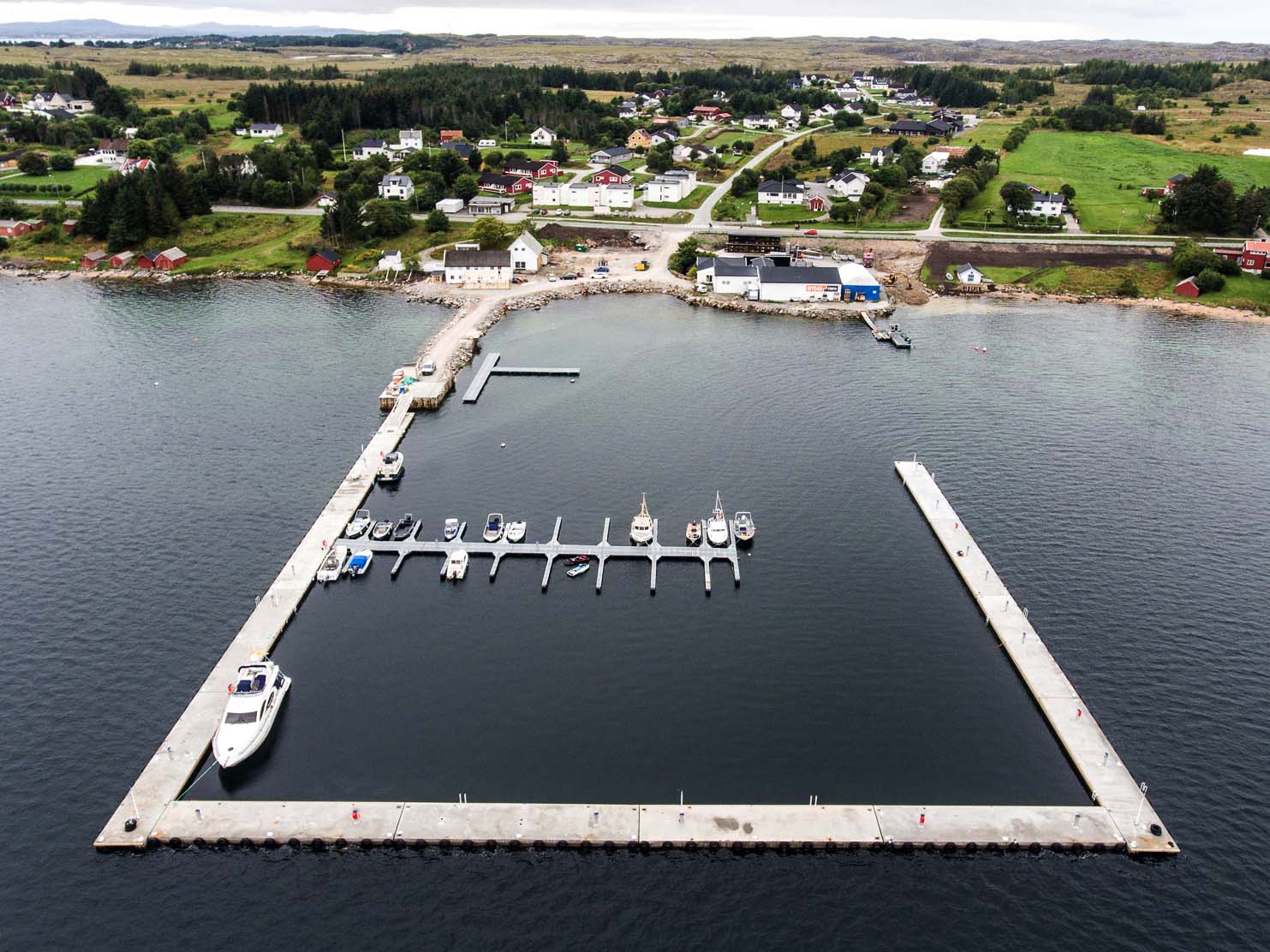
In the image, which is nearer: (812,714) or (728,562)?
(812,714)

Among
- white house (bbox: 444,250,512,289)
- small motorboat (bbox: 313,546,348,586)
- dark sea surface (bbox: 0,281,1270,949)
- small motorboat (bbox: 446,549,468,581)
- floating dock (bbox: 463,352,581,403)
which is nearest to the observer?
dark sea surface (bbox: 0,281,1270,949)

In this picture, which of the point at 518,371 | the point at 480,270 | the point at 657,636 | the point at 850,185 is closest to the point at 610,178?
the point at 850,185

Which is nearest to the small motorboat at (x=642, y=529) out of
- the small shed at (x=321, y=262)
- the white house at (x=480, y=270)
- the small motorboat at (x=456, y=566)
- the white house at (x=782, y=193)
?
the small motorboat at (x=456, y=566)

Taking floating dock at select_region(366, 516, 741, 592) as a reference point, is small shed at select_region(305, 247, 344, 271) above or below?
below

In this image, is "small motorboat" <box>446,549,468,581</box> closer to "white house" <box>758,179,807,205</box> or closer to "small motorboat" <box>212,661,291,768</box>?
"small motorboat" <box>212,661,291,768</box>

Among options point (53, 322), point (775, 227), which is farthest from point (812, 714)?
point (775, 227)

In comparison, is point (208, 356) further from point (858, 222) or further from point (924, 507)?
point (858, 222)

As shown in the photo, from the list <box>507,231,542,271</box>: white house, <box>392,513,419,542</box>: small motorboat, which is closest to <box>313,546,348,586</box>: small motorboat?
<box>392,513,419,542</box>: small motorboat

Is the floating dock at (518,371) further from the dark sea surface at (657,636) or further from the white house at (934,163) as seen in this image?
the white house at (934,163)
